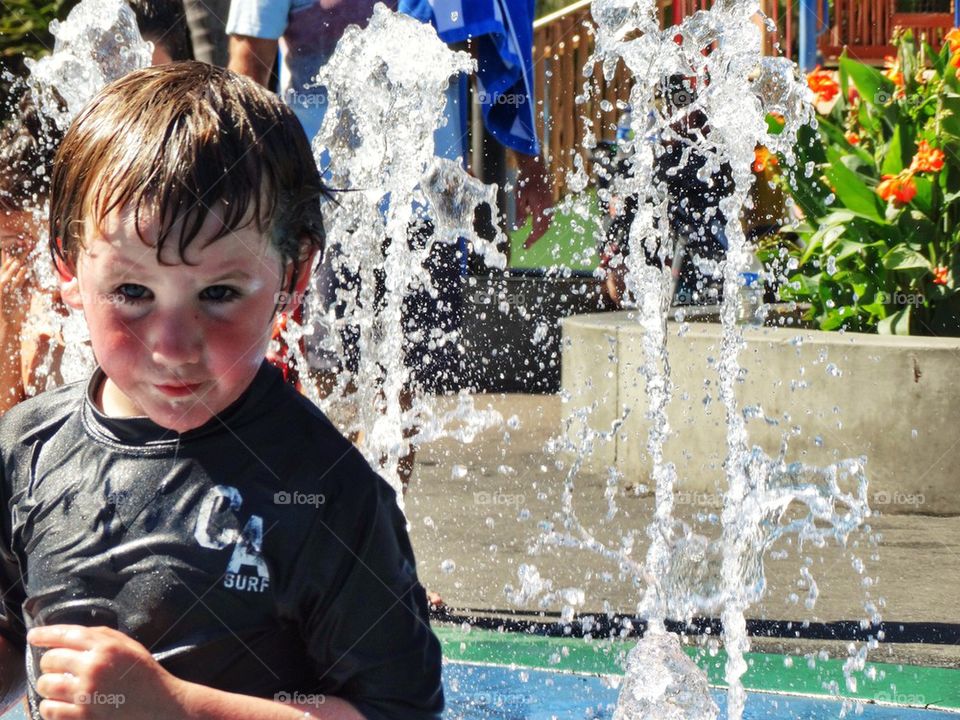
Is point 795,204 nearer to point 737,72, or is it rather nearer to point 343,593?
point 737,72

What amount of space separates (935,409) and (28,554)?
4164mm

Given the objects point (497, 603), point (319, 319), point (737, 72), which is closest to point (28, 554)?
point (319, 319)

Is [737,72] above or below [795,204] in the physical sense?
above

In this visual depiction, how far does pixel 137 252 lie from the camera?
1.44 metres

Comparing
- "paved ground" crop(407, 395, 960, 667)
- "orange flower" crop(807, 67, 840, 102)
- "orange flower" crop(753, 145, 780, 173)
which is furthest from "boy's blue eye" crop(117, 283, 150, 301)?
"orange flower" crop(807, 67, 840, 102)

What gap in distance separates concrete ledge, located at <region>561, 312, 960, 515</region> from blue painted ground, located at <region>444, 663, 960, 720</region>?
2029 mm

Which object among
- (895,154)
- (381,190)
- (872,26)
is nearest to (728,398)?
(895,154)

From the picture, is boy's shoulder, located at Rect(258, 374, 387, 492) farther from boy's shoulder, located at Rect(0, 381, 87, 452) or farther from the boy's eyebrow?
boy's shoulder, located at Rect(0, 381, 87, 452)

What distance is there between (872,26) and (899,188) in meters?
6.95

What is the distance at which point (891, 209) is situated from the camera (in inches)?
234

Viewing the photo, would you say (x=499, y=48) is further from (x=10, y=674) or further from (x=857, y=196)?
(x=10, y=674)

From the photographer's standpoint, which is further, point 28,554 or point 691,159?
point 691,159

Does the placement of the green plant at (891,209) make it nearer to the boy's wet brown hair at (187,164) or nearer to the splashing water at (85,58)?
the splashing water at (85,58)

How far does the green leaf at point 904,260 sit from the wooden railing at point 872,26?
604cm
